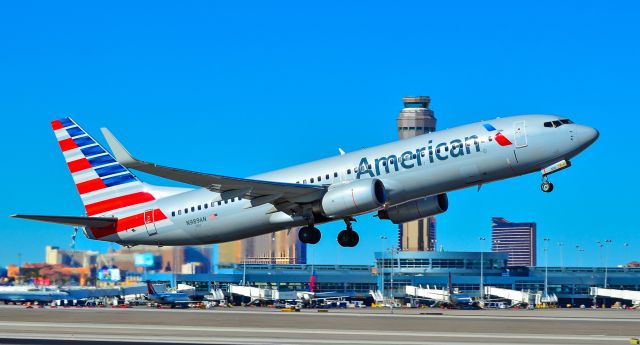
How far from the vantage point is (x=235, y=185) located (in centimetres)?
6316

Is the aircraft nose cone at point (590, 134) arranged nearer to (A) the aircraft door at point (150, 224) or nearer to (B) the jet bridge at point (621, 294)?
(A) the aircraft door at point (150, 224)

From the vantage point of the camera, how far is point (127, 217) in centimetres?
7200

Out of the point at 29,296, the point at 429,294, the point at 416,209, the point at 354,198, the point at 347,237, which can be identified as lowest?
the point at 429,294

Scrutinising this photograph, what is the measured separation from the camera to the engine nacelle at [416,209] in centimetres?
6756

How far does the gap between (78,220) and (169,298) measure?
31.5 meters

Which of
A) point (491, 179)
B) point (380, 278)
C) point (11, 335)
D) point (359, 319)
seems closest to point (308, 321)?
point (359, 319)

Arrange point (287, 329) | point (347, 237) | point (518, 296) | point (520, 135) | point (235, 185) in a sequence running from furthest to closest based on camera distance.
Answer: point (518, 296) → point (347, 237) → point (235, 185) → point (520, 135) → point (287, 329)

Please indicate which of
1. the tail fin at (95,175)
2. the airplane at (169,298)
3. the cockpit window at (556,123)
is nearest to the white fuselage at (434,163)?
the cockpit window at (556,123)

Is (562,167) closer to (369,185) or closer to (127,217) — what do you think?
(369,185)

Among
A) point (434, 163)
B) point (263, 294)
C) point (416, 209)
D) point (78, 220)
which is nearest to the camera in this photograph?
point (434, 163)

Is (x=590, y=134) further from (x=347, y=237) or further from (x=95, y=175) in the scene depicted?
(x=95, y=175)

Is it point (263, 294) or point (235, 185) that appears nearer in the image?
point (235, 185)

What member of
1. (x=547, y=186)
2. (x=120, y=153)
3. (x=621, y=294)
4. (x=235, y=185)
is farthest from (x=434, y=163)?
(x=621, y=294)

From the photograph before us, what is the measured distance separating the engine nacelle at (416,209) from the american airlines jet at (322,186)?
6cm
